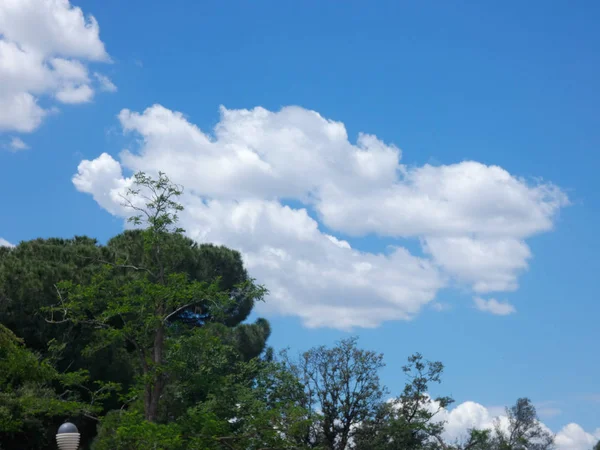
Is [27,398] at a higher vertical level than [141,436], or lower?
higher

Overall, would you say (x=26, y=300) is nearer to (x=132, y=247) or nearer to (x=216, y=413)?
(x=132, y=247)

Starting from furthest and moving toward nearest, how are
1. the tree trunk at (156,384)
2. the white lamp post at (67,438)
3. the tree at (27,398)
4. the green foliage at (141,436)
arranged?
the tree trunk at (156,384) < the tree at (27,398) < the green foliage at (141,436) < the white lamp post at (67,438)

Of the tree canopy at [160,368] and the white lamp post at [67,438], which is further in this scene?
the tree canopy at [160,368]

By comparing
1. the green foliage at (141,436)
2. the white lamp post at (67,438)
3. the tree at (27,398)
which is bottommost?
the white lamp post at (67,438)

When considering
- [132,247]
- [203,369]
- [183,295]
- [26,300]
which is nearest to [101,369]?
[26,300]

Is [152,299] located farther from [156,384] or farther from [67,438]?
[67,438]

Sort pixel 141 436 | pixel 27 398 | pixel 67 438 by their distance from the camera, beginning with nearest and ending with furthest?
pixel 67 438, pixel 141 436, pixel 27 398

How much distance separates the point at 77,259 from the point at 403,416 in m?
13.1

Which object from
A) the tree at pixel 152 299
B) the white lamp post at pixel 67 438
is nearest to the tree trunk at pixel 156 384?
the tree at pixel 152 299

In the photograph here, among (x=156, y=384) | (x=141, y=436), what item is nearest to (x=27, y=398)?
(x=156, y=384)

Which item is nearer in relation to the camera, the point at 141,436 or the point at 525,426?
the point at 141,436

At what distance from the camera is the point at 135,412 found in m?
17.5

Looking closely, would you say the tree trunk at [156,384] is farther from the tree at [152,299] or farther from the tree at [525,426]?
the tree at [525,426]

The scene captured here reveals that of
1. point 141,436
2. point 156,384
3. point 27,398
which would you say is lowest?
point 141,436
